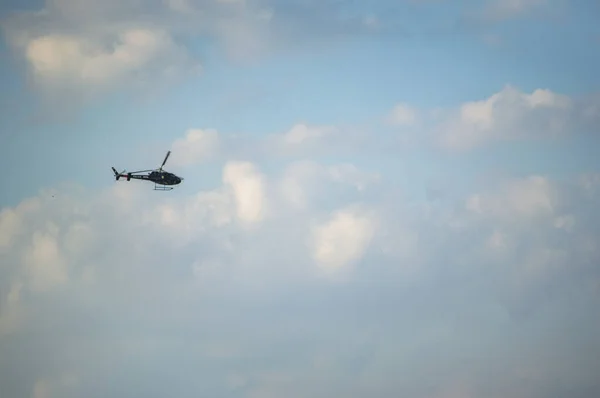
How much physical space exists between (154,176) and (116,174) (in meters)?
10.1

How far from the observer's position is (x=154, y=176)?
17262 cm

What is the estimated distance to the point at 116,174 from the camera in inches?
6929
